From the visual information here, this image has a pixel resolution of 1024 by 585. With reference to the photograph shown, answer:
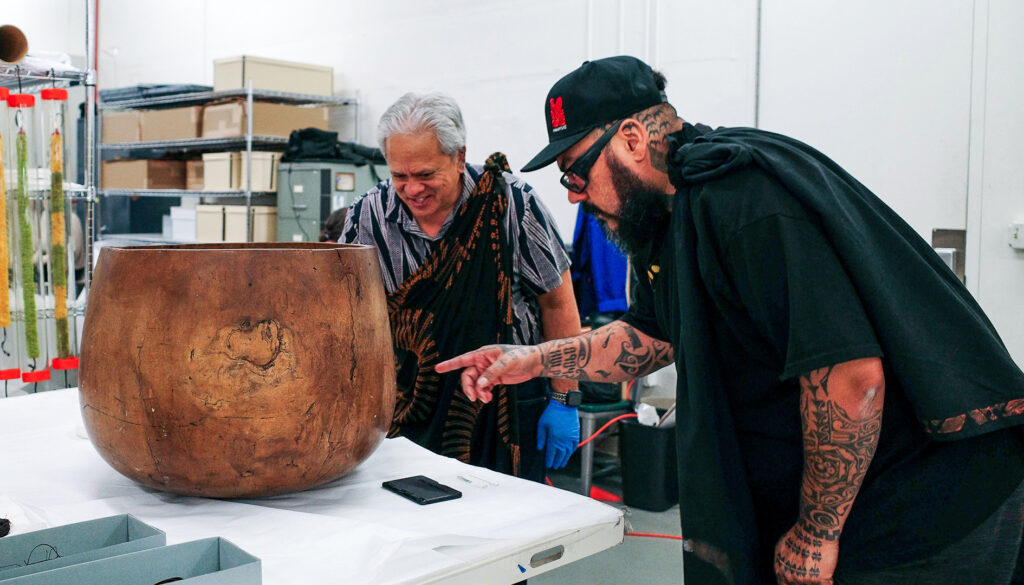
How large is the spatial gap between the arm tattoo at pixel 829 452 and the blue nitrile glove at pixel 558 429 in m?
0.91

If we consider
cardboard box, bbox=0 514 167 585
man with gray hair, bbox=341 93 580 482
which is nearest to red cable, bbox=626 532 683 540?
man with gray hair, bbox=341 93 580 482

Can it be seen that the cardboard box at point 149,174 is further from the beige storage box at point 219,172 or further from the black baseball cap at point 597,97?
the black baseball cap at point 597,97

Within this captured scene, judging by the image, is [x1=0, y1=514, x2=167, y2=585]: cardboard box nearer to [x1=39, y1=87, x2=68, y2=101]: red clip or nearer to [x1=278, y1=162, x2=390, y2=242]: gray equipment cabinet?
[x1=39, y1=87, x2=68, y2=101]: red clip

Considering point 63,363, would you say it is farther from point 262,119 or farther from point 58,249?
point 262,119

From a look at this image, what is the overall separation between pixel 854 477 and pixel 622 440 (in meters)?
2.47

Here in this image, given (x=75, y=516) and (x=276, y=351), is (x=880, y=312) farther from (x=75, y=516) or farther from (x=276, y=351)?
(x=75, y=516)

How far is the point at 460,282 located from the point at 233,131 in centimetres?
415

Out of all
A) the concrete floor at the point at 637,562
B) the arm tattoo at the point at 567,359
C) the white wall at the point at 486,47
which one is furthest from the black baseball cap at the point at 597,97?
the white wall at the point at 486,47

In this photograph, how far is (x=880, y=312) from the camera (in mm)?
992

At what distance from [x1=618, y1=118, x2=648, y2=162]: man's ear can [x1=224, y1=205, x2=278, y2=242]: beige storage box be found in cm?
458

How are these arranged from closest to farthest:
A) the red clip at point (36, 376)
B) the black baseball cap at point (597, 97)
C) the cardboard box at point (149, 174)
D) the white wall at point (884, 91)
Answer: the black baseball cap at point (597, 97) → the red clip at point (36, 376) → the white wall at point (884, 91) → the cardboard box at point (149, 174)

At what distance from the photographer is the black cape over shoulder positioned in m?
1.00

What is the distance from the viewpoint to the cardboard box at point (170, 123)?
5.80 metres

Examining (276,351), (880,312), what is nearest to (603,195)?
(880,312)
